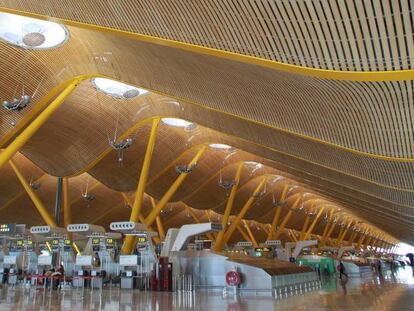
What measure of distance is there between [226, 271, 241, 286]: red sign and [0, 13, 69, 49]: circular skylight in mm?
12311

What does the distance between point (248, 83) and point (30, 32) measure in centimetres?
1030

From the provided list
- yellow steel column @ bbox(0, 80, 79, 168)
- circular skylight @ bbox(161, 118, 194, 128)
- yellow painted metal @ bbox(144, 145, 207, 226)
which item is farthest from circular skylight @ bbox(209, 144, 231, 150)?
yellow steel column @ bbox(0, 80, 79, 168)

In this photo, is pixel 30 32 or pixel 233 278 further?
pixel 233 278

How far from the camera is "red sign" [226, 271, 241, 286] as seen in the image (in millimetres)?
18375

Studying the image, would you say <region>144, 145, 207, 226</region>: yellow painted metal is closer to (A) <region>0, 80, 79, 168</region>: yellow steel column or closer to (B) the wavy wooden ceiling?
(B) the wavy wooden ceiling

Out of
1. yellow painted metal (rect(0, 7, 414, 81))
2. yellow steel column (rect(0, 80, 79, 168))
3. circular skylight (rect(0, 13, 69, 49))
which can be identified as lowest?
yellow painted metal (rect(0, 7, 414, 81))

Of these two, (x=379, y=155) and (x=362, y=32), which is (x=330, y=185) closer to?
(x=379, y=155)

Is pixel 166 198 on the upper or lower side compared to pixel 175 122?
lower

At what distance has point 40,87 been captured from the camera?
66.5 feet

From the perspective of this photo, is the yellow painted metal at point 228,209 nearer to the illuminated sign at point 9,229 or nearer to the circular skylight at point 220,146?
the circular skylight at point 220,146

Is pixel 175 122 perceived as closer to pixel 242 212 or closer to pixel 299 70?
pixel 242 212

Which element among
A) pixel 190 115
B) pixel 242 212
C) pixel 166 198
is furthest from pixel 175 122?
pixel 242 212

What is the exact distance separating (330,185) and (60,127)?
18.6 meters

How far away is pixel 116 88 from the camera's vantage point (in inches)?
950
